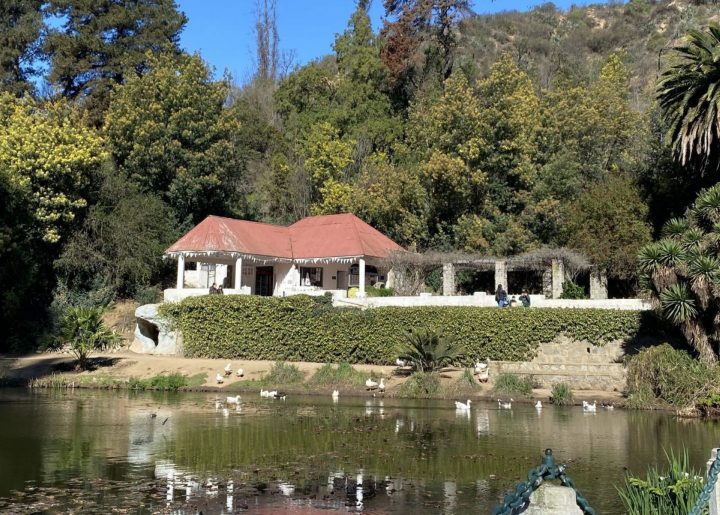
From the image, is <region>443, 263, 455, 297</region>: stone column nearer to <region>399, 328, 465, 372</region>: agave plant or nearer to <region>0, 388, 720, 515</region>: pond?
<region>399, 328, 465, 372</region>: agave plant

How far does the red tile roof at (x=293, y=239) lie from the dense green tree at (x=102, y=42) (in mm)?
15439

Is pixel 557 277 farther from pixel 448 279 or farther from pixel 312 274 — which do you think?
pixel 312 274

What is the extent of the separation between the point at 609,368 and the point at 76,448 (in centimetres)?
1992

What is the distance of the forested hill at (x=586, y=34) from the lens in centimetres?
7957

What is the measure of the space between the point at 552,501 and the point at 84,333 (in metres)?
31.9

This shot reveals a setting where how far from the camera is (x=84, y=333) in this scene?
33781mm

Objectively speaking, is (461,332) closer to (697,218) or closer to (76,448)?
(697,218)

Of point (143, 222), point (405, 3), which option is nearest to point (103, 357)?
point (143, 222)

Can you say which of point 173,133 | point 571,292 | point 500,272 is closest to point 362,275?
point 500,272

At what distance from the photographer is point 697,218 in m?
26.3

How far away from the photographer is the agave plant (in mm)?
29438

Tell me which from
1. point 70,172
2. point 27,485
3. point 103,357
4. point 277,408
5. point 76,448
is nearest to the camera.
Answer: point 27,485

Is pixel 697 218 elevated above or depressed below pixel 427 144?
below

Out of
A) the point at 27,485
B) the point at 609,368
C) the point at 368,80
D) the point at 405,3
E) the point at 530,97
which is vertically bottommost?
the point at 27,485
